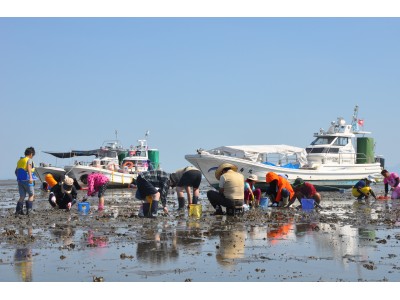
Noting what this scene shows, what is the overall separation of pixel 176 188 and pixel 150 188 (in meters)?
3.73

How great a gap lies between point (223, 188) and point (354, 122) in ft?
85.7

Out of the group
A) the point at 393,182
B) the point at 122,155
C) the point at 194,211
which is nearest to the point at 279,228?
the point at 194,211

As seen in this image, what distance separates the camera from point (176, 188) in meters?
19.7

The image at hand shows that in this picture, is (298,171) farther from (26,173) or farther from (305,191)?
(26,173)

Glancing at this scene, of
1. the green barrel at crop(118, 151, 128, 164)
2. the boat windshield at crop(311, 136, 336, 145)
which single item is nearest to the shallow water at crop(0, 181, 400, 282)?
the boat windshield at crop(311, 136, 336, 145)

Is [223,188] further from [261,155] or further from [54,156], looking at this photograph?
[54,156]

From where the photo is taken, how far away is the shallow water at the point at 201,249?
8242mm

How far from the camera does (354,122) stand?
40750mm

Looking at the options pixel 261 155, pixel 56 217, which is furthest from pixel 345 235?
pixel 261 155

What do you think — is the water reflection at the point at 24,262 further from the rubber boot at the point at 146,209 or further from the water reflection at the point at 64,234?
the rubber boot at the point at 146,209

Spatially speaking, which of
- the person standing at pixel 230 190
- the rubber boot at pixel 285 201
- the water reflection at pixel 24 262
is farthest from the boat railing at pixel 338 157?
the water reflection at pixel 24 262

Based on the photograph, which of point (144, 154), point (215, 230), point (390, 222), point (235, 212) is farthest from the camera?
point (144, 154)

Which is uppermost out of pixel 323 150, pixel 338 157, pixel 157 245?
pixel 323 150

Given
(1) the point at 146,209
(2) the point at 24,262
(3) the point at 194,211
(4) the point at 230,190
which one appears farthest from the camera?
(3) the point at 194,211
